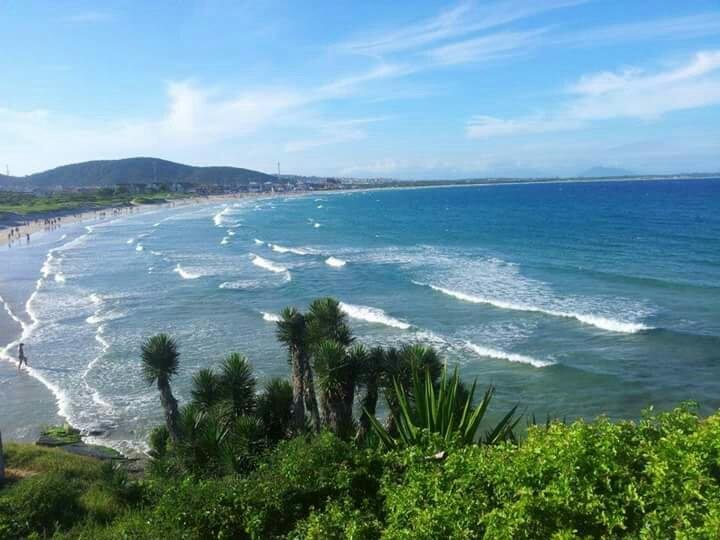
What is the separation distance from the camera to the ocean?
21.4m

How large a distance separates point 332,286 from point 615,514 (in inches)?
1348

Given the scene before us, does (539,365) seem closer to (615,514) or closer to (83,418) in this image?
(83,418)

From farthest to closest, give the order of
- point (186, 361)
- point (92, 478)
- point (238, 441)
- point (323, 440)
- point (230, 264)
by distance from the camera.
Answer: point (230, 264), point (186, 361), point (92, 478), point (238, 441), point (323, 440)

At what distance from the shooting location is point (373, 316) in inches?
1226

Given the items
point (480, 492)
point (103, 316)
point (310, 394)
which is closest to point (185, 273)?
point (103, 316)

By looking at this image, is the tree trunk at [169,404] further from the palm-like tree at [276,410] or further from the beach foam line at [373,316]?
the beach foam line at [373,316]

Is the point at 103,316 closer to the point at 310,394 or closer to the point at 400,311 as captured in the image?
the point at 400,311

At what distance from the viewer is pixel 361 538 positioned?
6.90 meters

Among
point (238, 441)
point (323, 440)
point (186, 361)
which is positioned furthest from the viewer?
point (186, 361)

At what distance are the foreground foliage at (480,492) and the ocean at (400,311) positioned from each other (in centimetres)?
1119

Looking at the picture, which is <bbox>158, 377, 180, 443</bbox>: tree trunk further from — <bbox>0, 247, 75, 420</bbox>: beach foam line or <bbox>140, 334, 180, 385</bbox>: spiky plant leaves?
<bbox>0, 247, 75, 420</bbox>: beach foam line

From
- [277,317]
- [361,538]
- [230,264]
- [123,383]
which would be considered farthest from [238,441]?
[230,264]

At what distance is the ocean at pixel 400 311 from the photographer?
21.4 m

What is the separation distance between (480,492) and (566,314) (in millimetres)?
24809
